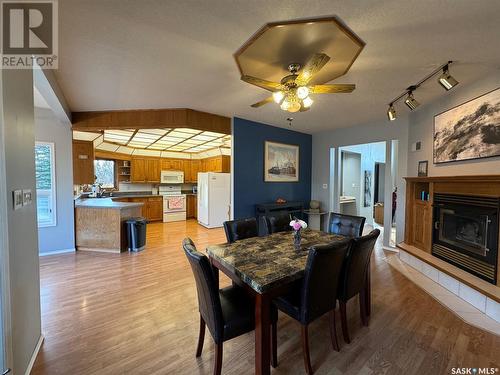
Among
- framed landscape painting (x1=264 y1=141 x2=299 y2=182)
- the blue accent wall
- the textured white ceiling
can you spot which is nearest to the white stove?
the blue accent wall

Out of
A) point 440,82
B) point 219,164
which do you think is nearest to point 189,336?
point 440,82

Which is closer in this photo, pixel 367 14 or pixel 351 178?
pixel 367 14

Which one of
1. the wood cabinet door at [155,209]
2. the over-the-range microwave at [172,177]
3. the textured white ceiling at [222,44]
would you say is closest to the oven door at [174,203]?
the wood cabinet door at [155,209]

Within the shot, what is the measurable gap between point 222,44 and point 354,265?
2179mm

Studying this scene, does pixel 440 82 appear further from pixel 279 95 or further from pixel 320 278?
pixel 320 278

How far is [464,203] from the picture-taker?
2.65 meters

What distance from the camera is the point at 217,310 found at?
54.2 inches

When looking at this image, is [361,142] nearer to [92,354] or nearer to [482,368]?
[482,368]

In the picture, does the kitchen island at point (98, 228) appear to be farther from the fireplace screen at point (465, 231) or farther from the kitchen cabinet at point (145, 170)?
the fireplace screen at point (465, 231)

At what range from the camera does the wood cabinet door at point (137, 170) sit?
272 inches

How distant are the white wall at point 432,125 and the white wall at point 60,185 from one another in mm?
5992

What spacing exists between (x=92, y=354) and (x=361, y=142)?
518cm

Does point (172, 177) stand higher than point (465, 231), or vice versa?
point (172, 177)

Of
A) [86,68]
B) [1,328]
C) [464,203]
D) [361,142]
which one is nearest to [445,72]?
[464,203]
